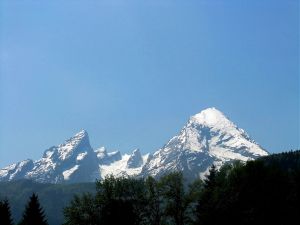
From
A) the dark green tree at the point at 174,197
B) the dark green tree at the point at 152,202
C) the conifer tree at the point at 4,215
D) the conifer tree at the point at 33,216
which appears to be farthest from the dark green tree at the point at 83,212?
the dark green tree at the point at 174,197

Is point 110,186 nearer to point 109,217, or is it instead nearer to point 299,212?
point 109,217

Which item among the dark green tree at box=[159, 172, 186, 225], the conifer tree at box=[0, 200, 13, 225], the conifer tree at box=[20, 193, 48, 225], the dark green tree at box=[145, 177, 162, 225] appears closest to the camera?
the conifer tree at box=[0, 200, 13, 225]

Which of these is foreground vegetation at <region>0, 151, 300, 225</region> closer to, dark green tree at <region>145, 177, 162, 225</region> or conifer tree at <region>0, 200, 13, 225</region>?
dark green tree at <region>145, 177, 162, 225</region>

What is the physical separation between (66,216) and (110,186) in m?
11.5

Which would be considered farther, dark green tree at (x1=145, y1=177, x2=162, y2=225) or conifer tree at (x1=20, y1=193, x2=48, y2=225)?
dark green tree at (x1=145, y1=177, x2=162, y2=225)

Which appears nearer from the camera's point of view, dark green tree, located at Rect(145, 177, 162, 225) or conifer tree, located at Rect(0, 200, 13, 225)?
conifer tree, located at Rect(0, 200, 13, 225)

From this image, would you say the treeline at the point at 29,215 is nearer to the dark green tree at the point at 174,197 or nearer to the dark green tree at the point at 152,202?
the dark green tree at the point at 152,202

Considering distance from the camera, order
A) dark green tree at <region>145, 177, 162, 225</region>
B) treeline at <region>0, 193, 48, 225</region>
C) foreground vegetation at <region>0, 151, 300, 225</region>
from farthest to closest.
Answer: dark green tree at <region>145, 177, 162, 225</region>, treeline at <region>0, 193, 48, 225</region>, foreground vegetation at <region>0, 151, 300, 225</region>

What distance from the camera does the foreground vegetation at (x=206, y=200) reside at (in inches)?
3127

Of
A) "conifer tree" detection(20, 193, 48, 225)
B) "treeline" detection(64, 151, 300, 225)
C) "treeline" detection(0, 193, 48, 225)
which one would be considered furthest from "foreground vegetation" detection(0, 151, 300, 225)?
"treeline" detection(0, 193, 48, 225)

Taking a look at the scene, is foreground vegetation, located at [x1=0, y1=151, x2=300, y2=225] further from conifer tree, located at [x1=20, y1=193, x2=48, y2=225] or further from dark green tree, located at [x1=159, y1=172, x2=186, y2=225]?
conifer tree, located at [x1=20, y1=193, x2=48, y2=225]

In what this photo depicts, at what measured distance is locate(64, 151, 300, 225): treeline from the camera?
7944 cm

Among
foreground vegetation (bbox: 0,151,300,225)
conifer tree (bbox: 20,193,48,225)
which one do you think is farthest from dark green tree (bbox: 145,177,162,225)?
conifer tree (bbox: 20,193,48,225)

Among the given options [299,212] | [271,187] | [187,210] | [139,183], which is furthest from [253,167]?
[139,183]
